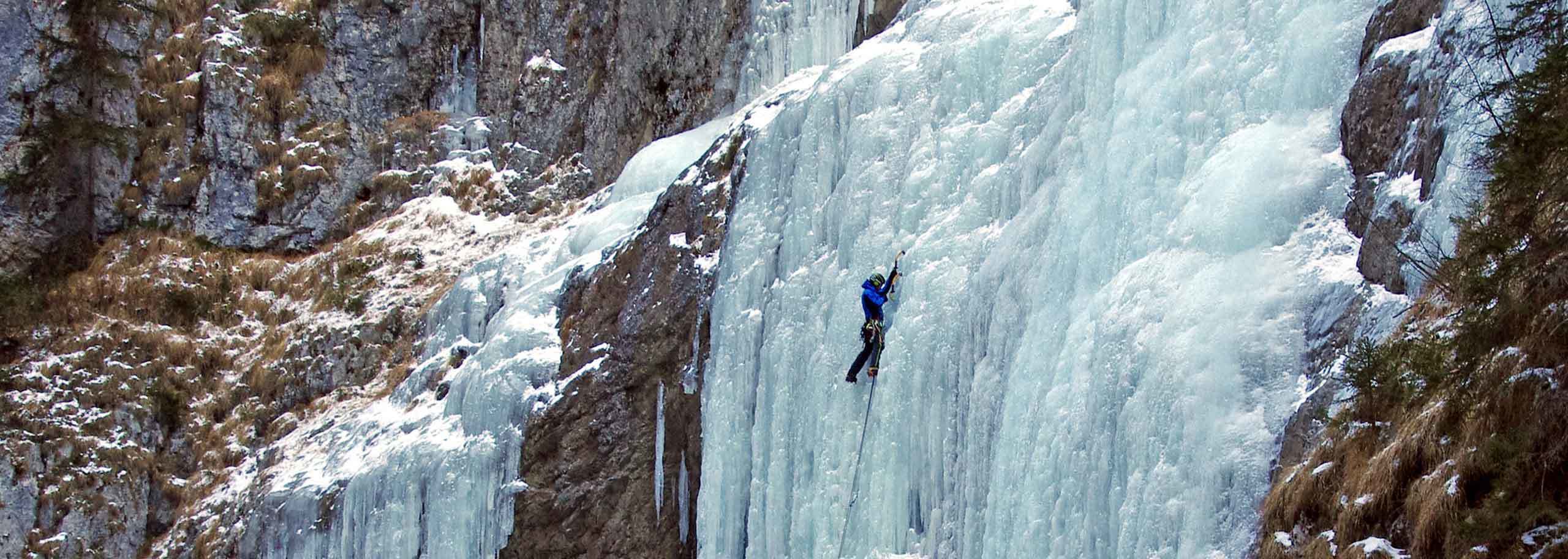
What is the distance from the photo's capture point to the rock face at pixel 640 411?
14445 millimetres

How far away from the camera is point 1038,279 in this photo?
36.9 feet

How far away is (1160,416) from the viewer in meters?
9.41

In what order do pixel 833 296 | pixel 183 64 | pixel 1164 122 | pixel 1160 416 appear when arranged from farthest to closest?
pixel 183 64 < pixel 833 296 < pixel 1164 122 < pixel 1160 416

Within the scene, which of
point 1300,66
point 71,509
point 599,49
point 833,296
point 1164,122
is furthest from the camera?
point 599,49

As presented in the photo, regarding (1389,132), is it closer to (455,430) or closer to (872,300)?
(872,300)

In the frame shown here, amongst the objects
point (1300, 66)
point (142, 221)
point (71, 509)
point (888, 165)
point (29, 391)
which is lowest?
point (71, 509)

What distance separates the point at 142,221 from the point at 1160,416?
16821 millimetres

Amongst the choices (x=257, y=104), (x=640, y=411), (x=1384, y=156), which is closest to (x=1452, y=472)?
(x=1384, y=156)

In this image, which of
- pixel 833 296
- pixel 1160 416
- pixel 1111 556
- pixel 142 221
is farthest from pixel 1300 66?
pixel 142 221

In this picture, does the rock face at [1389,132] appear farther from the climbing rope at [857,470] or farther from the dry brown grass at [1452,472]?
the climbing rope at [857,470]

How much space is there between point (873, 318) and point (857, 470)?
121 centimetres

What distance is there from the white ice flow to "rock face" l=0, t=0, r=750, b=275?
Answer: 353cm

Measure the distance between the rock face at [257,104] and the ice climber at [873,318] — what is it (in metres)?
9.27

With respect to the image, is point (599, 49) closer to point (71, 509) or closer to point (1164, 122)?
point (71, 509)
